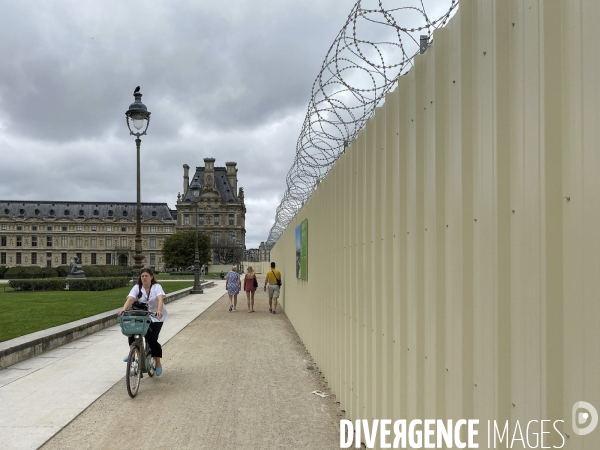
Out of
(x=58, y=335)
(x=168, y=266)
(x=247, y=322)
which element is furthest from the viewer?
(x=168, y=266)

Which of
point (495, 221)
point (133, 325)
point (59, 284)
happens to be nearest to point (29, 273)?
point (59, 284)

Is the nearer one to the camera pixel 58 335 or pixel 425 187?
pixel 425 187

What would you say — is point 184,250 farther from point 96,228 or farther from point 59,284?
point 59,284

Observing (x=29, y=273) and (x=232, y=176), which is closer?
(x=29, y=273)

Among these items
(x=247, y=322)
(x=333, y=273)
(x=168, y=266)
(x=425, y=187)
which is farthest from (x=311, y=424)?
(x=168, y=266)

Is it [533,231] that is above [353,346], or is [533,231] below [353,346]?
above

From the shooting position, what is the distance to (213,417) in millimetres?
5867

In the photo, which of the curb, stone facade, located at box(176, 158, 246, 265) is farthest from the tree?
the curb

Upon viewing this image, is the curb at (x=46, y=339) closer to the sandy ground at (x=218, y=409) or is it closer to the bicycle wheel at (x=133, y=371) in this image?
the sandy ground at (x=218, y=409)

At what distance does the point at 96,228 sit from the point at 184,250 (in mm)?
40024

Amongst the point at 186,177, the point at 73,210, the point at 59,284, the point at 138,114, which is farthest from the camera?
the point at 73,210

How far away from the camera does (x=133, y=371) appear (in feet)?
22.4

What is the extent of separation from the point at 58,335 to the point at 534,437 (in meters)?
10.7

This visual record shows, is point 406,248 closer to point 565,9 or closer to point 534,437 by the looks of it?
point 534,437
